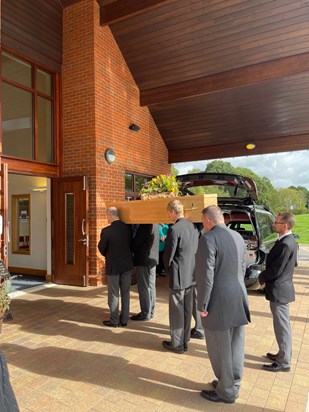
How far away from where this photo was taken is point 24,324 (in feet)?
14.7

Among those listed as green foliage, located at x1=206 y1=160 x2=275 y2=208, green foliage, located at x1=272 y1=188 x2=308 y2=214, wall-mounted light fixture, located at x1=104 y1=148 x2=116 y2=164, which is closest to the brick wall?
wall-mounted light fixture, located at x1=104 y1=148 x2=116 y2=164

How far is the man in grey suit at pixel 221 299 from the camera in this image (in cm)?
256

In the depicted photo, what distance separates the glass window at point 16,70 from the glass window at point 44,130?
45 cm

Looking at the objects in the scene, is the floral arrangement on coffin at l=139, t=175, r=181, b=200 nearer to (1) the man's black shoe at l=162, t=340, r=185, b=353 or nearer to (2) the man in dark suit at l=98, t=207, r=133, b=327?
(2) the man in dark suit at l=98, t=207, r=133, b=327

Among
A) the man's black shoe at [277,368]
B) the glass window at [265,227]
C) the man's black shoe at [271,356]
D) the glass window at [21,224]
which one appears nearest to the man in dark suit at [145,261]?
the man's black shoe at [271,356]

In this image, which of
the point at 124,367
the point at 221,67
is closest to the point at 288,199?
the point at 221,67

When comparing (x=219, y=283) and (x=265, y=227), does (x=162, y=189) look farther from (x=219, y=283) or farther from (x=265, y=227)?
(x=265, y=227)

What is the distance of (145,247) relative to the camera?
15.1 ft

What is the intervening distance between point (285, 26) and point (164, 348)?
6.26 metres

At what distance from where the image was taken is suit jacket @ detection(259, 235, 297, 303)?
310cm

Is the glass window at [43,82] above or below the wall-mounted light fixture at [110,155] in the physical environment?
above

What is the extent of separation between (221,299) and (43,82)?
610cm

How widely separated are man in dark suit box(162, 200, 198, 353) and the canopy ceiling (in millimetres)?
4677

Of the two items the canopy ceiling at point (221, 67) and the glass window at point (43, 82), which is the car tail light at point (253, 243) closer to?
the canopy ceiling at point (221, 67)
